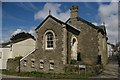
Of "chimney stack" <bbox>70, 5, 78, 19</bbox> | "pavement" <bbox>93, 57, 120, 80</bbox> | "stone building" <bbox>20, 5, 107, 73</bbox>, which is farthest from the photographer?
"chimney stack" <bbox>70, 5, 78, 19</bbox>

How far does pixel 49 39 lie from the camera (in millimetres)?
25688

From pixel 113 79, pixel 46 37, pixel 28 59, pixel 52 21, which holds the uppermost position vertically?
pixel 52 21

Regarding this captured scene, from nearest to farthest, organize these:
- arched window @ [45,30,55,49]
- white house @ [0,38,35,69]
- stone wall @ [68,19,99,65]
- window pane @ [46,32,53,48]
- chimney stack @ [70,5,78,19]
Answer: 1. arched window @ [45,30,55,49]
2. window pane @ [46,32,53,48]
3. stone wall @ [68,19,99,65]
4. chimney stack @ [70,5,78,19]
5. white house @ [0,38,35,69]

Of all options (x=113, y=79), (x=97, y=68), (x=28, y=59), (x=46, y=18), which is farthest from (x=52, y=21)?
(x=113, y=79)

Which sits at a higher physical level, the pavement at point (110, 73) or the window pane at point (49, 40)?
the window pane at point (49, 40)

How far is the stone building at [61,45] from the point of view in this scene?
80.3 feet

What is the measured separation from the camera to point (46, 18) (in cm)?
2564

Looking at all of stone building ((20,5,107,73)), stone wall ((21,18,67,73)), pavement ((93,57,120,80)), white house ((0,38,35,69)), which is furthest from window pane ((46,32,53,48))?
white house ((0,38,35,69))

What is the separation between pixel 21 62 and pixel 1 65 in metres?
8.45

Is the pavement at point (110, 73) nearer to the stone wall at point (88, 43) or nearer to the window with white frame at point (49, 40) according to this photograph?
the stone wall at point (88, 43)

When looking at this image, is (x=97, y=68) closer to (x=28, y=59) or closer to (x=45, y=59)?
(x=45, y=59)

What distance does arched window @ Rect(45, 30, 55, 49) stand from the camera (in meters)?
25.3

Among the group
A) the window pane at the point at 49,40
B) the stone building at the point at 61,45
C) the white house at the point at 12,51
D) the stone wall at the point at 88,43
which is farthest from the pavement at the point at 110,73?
the white house at the point at 12,51

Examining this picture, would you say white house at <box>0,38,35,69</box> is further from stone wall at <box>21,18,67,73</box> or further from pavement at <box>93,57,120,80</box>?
pavement at <box>93,57,120,80</box>
